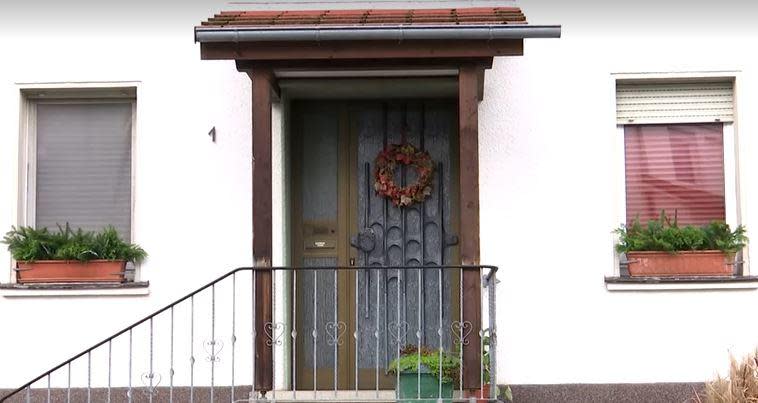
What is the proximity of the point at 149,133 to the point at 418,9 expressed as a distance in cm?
218

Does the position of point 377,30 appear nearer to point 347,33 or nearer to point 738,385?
point 347,33

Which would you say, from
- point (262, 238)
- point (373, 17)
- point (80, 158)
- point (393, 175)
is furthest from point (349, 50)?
point (80, 158)

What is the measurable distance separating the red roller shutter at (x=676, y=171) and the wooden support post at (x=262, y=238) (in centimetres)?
285

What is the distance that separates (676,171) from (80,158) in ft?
14.7

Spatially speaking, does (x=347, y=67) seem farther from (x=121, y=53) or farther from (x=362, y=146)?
(x=121, y=53)

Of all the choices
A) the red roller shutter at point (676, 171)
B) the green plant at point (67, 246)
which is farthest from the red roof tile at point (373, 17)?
the green plant at point (67, 246)

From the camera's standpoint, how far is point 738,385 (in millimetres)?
7641

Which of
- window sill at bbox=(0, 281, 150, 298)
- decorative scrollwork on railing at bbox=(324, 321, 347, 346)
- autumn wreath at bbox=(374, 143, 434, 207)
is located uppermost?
autumn wreath at bbox=(374, 143, 434, 207)

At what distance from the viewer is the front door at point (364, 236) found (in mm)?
8930

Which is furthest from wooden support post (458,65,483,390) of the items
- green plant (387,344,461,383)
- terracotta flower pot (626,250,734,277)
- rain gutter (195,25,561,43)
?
terracotta flower pot (626,250,734,277)

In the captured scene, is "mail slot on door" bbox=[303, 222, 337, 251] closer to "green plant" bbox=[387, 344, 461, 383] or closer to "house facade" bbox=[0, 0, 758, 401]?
"house facade" bbox=[0, 0, 758, 401]

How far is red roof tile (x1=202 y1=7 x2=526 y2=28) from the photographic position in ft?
25.1

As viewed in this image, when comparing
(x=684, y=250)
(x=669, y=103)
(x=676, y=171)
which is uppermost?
(x=669, y=103)

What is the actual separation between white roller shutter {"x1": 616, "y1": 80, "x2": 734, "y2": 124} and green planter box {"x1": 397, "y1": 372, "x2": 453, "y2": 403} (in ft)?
8.30
